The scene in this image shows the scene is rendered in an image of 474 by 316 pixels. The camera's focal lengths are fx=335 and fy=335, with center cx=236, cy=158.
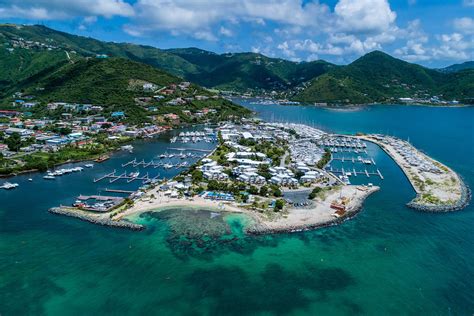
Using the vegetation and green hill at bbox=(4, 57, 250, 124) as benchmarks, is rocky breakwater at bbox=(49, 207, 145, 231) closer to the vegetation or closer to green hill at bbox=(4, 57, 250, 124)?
the vegetation

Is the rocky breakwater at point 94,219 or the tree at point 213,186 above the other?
the tree at point 213,186

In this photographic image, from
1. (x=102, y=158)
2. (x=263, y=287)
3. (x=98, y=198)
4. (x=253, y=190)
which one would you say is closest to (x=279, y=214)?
(x=253, y=190)

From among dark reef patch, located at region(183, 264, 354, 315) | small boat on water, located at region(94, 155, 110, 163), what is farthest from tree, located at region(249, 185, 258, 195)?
small boat on water, located at region(94, 155, 110, 163)

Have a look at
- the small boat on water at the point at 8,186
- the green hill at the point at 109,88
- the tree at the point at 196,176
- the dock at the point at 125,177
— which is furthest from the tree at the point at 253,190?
the green hill at the point at 109,88

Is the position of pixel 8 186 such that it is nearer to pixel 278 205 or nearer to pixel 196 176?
pixel 196 176

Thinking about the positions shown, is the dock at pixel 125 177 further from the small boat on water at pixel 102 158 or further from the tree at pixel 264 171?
the tree at pixel 264 171

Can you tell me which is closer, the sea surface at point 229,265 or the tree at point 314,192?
the sea surface at point 229,265

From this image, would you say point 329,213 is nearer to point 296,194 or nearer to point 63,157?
point 296,194
